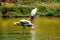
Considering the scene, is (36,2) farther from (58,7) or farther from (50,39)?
(50,39)

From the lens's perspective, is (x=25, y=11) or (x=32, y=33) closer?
(x=32, y=33)

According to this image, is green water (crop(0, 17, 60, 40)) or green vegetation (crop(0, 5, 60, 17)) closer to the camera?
green water (crop(0, 17, 60, 40))

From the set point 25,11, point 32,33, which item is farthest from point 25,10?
point 32,33

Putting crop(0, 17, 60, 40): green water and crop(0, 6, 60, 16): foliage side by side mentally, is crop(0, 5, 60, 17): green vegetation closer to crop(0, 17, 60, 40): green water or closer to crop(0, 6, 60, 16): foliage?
crop(0, 6, 60, 16): foliage

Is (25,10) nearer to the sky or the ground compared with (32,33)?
nearer to the ground

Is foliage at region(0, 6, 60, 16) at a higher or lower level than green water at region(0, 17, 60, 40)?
lower

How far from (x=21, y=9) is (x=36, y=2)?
15.5 feet

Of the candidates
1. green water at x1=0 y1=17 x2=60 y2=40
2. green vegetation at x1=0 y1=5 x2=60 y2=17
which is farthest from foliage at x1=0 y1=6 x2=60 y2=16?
green water at x1=0 y1=17 x2=60 y2=40

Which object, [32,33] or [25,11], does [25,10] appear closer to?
[25,11]

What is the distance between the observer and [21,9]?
Result: 79.1 ft

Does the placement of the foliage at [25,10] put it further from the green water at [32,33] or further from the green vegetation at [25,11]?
the green water at [32,33]

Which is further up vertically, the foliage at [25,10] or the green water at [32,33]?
the green water at [32,33]

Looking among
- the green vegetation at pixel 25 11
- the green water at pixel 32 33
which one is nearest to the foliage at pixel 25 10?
the green vegetation at pixel 25 11

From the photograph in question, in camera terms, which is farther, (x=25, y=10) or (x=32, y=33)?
(x=25, y=10)
